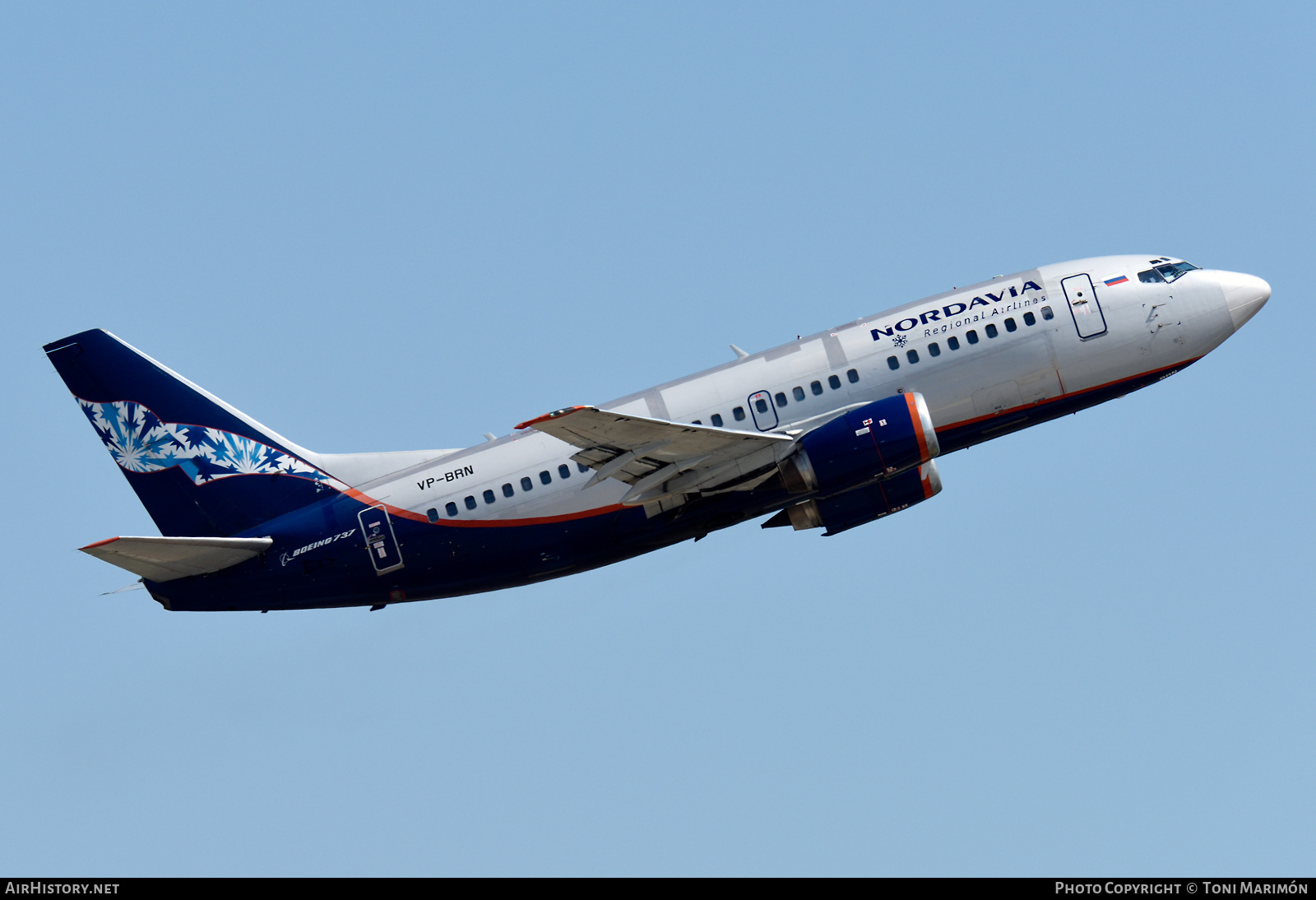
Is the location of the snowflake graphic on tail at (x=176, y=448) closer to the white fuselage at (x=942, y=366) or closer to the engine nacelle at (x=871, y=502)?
the white fuselage at (x=942, y=366)

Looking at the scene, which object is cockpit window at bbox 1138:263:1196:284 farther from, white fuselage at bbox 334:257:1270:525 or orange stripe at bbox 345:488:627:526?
→ orange stripe at bbox 345:488:627:526

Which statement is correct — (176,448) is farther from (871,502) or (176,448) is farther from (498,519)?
(871,502)

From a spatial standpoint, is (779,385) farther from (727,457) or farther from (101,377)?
(101,377)

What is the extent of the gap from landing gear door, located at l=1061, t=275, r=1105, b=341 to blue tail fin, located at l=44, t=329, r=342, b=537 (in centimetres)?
2328

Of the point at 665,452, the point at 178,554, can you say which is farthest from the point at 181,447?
the point at 665,452

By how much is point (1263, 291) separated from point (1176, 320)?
11.1 feet

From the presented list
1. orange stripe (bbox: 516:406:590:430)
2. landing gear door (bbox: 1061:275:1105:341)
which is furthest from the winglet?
landing gear door (bbox: 1061:275:1105:341)

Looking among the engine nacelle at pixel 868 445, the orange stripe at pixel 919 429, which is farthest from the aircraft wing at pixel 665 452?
the orange stripe at pixel 919 429

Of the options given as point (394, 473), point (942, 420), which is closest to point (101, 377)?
point (394, 473)

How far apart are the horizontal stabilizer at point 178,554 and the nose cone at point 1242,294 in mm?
30123

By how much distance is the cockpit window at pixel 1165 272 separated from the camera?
45906mm

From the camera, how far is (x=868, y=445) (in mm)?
42656

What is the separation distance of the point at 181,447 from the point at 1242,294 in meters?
33.5
